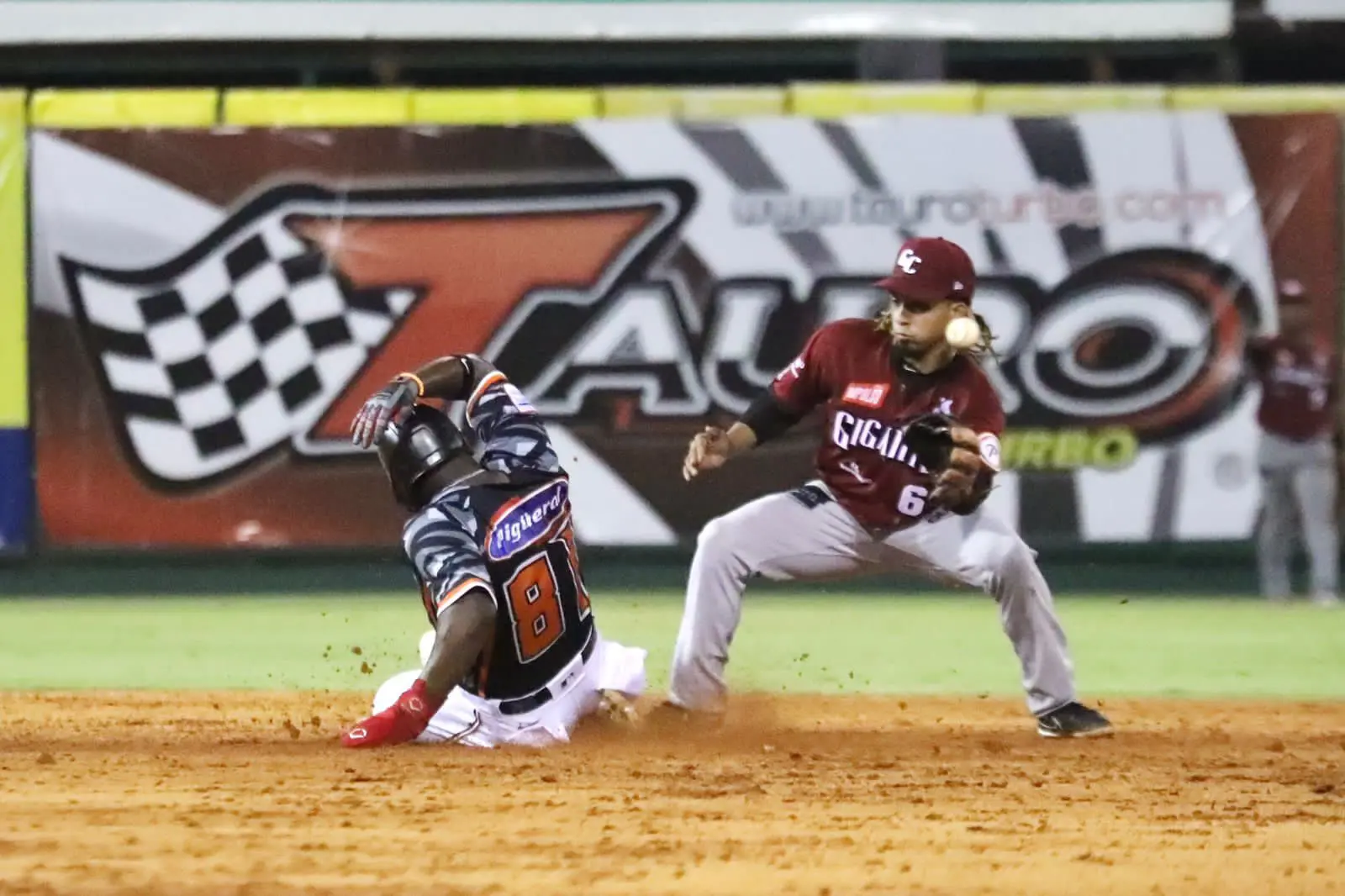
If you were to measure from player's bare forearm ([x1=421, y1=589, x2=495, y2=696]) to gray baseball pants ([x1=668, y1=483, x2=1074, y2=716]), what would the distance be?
102cm

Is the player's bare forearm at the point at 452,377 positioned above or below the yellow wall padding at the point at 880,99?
below

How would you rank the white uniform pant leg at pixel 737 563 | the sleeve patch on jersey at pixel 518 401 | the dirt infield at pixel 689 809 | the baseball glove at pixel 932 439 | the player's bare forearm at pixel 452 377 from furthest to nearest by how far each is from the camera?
the white uniform pant leg at pixel 737 563, the baseball glove at pixel 932 439, the sleeve patch on jersey at pixel 518 401, the player's bare forearm at pixel 452 377, the dirt infield at pixel 689 809

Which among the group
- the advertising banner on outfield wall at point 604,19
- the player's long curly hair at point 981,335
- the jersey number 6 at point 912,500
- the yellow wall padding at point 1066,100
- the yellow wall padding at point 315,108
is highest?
the advertising banner on outfield wall at point 604,19

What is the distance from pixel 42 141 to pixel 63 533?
7.32ft

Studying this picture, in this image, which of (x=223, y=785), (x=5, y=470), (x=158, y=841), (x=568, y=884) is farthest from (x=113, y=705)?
(x=5, y=470)

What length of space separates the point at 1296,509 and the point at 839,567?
5176mm

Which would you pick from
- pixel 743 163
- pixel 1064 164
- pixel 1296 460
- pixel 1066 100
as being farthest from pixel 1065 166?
pixel 1296 460

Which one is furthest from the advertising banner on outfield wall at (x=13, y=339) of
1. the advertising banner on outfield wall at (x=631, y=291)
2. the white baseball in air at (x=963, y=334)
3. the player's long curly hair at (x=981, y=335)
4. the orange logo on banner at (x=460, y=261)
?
the white baseball in air at (x=963, y=334)

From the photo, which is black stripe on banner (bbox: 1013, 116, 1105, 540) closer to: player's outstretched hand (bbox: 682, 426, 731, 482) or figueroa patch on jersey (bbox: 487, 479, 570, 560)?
player's outstretched hand (bbox: 682, 426, 731, 482)

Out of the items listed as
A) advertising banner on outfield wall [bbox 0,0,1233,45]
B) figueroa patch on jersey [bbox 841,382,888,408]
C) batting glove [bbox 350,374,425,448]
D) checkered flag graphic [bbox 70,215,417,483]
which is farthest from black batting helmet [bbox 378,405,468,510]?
advertising banner on outfield wall [bbox 0,0,1233,45]

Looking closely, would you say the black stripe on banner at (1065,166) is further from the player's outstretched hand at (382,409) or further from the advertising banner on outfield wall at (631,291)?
the player's outstretched hand at (382,409)

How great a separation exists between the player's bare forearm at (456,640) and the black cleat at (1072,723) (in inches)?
77.0

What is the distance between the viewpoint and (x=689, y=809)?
16.5 feet

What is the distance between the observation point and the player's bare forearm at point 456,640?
5.64 meters
